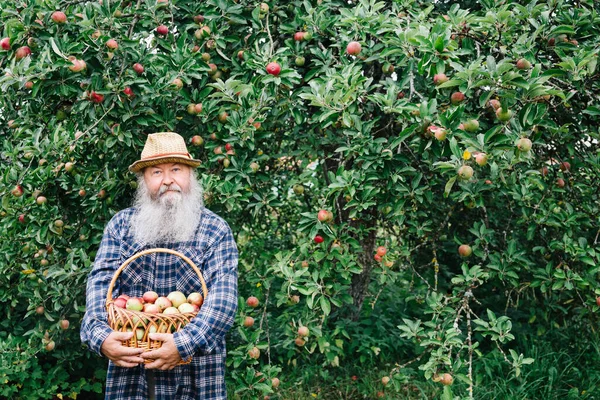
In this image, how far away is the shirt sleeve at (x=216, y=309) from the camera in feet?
6.37

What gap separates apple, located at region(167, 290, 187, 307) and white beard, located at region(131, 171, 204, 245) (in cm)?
26

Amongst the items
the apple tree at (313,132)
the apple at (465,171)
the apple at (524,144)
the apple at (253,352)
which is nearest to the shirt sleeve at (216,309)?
the apple tree at (313,132)

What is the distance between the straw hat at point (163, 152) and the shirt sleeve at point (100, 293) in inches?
11.5

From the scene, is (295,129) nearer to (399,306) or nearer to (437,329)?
(437,329)

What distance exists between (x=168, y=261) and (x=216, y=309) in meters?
0.32

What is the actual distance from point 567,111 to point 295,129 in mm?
1331

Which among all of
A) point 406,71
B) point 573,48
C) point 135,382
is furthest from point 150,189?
point 573,48

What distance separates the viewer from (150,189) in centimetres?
235

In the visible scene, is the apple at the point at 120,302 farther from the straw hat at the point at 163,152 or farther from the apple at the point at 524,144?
the apple at the point at 524,144

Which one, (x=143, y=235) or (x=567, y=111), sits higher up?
(x=567, y=111)

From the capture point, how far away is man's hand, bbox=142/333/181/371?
189 cm

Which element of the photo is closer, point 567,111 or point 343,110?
point 343,110

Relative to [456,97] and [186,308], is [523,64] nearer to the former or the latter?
[456,97]

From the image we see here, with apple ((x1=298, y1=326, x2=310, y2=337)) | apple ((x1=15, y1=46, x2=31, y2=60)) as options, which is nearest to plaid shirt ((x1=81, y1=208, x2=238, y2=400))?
apple ((x1=298, y1=326, x2=310, y2=337))
